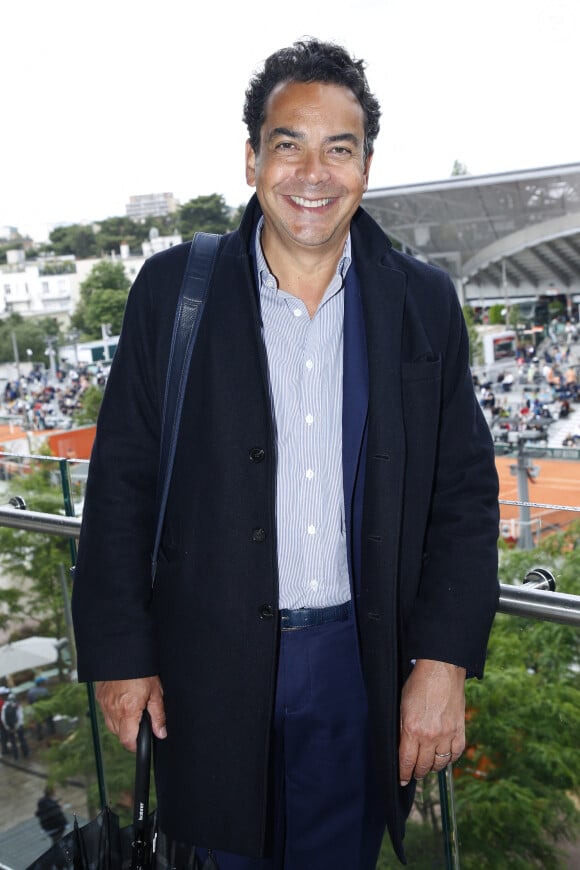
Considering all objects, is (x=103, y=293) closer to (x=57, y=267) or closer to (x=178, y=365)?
(x=57, y=267)

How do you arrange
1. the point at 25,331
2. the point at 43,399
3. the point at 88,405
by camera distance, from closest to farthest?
the point at 88,405, the point at 25,331, the point at 43,399

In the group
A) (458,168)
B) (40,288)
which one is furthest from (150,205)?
(458,168)

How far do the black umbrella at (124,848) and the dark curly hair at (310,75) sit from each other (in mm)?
747

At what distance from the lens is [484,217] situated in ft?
86.2

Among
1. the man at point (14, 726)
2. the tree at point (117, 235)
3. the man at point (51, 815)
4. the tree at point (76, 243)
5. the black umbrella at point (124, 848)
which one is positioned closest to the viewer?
the black umbrella at point (124, 848)

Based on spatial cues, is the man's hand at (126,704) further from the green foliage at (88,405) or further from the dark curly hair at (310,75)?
the green foliage at (88,405)

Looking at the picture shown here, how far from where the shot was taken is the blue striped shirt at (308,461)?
1.05m

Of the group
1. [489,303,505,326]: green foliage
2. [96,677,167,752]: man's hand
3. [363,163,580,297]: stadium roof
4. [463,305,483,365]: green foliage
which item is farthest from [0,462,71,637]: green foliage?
[489,303,505,326]: green foliage

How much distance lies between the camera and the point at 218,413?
1023 millimetres

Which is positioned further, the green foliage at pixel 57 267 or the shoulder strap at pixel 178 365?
the green foliage at pixel 57 267

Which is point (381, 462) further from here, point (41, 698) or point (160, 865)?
point (41, 698)

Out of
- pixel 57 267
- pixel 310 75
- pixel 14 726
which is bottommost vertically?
pixel 14 726

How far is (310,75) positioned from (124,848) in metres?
0.93

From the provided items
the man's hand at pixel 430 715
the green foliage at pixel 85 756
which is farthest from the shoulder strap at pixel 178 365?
the green foliage at pixel 85 756
